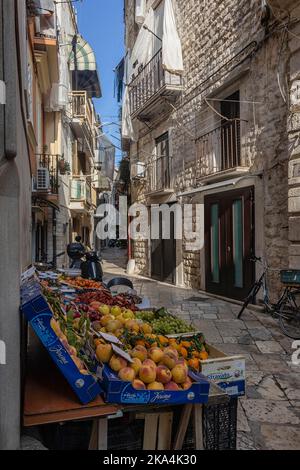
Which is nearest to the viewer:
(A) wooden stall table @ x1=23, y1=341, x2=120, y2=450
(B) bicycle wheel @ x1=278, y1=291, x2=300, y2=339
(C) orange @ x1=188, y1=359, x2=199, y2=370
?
(A) wooden stall table @ x1=23, y1=341, x2=120, y2=450

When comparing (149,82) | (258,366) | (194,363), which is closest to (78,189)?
(149,82)

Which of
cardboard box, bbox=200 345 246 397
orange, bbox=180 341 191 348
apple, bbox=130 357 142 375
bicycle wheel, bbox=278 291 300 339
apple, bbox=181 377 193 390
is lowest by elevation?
bicycle wheel, bbox=278 291 300 339

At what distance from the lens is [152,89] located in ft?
43.1

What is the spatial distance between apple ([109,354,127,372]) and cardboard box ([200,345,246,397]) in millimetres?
691

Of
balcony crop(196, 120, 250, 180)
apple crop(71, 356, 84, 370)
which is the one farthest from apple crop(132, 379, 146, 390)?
balcony crop(196, 120, 250, 180)

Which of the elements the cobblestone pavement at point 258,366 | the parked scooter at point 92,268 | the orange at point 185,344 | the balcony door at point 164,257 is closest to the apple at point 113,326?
the orange at point 185,344

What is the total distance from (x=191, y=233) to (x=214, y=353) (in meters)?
8.26

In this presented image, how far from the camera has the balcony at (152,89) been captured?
39.1ft

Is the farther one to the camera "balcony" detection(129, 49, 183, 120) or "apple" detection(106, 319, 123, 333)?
"balcony" detection(129, 49, 183, 120)

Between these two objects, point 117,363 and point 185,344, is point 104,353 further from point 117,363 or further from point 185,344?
point 185,344

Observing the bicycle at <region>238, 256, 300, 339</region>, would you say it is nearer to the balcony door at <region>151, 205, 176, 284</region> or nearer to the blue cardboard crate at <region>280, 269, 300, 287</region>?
the blue cardboard crate at <region>280, 269, 300, 287</region>

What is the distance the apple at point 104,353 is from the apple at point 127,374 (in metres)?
0.20

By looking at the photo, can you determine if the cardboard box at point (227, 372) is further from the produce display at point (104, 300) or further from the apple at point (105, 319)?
the produce display at point (104, 300)

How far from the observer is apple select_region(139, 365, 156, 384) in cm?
241
